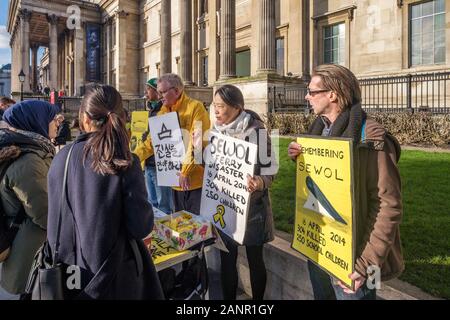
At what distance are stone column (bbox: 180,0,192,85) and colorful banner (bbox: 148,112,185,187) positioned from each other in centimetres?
2061

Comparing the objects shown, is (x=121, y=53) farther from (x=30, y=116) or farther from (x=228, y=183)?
(x=228, y=183)

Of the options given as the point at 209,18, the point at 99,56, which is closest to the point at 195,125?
the point at 209,18

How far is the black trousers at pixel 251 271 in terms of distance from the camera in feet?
9.93

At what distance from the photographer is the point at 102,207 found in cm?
190

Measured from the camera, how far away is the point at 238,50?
80.8 ft

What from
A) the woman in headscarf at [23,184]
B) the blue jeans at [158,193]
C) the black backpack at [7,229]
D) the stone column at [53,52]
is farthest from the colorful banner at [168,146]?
the stone column at [53,52]

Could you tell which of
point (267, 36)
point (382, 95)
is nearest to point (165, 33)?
point (267, 36)

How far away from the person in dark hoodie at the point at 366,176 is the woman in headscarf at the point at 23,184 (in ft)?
6.30

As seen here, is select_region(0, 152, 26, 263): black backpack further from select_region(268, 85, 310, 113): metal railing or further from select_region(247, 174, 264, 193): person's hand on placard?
select_region(268, 85, 310, 113): metal railing

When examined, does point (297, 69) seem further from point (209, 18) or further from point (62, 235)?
point (62, 235)

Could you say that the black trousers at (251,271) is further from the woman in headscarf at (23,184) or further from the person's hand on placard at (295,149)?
the woman in headscarf at (23,184)

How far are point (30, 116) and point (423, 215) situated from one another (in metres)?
4.46

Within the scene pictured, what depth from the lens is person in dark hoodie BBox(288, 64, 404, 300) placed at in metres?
1.92
